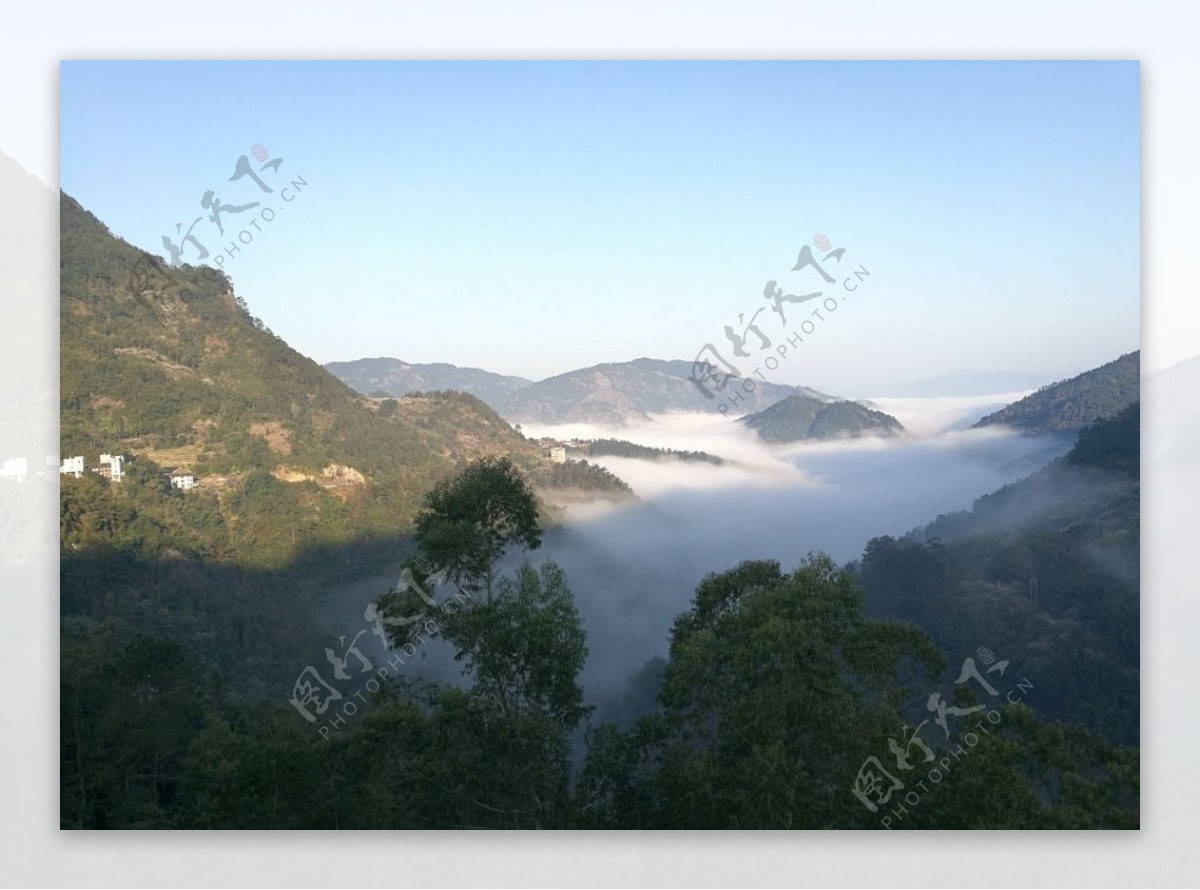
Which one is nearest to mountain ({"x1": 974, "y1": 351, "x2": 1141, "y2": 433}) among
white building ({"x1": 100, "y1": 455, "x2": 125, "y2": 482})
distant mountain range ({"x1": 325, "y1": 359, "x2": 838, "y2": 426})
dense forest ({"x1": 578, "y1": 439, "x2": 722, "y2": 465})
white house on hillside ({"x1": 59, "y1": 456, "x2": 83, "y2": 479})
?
distant mountain range ({"x1": 325, "y1": 359, "x2": 838, "y2": 426})

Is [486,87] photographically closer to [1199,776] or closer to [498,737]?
[498,737]

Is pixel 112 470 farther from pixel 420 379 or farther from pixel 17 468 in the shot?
pixel 420 379

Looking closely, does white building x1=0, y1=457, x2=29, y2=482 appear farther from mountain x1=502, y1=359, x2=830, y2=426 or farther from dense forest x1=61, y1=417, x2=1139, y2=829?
mountain x1=502, y1=359, x2=830, y2=426

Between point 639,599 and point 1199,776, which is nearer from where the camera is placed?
point 1199,776

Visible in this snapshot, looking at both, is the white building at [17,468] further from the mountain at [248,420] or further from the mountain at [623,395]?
the mountain at [623,395]

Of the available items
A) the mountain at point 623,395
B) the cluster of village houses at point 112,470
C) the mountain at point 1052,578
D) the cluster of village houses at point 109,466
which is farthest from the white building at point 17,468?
the mountain at point 1052,578

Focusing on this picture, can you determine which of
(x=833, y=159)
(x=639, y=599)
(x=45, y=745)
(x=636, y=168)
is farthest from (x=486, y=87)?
(x=45, y=745)

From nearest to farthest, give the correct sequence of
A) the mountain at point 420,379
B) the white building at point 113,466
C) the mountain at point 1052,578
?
the mountain at point 1052,578
the white building at point 113,466
the mountain at point 420,379
